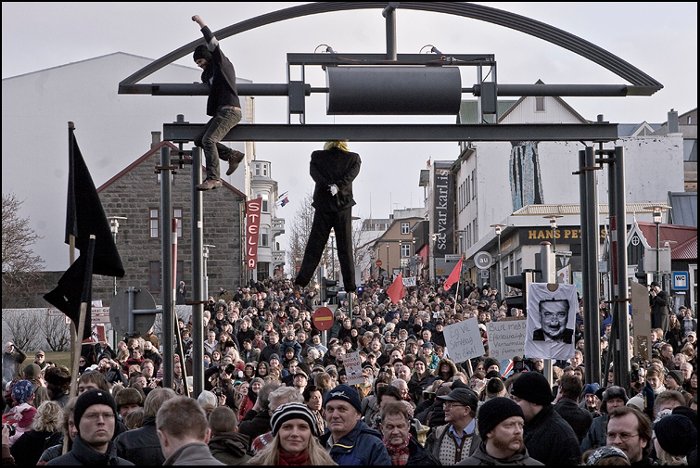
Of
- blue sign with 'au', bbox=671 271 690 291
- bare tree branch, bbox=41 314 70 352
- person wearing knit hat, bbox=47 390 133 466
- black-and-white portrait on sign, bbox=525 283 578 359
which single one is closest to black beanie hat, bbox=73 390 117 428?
person wearing knit hat, bbox=47 390 133 466

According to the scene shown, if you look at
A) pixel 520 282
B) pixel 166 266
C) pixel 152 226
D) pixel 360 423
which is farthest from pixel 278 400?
pixel 152 226

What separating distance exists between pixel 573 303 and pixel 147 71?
18.6 ft

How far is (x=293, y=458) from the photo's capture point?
21.8ft

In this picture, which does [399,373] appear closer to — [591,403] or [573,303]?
[573,303]

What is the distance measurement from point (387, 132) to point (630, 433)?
19.2 feet

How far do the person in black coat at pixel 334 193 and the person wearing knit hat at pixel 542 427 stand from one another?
471 cm

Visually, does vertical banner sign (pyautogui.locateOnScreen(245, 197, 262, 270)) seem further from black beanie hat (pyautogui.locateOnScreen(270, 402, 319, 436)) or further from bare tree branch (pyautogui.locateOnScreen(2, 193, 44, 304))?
black beanie hat (pyautogui.locateOnScreen(270, 402, 319, 436))

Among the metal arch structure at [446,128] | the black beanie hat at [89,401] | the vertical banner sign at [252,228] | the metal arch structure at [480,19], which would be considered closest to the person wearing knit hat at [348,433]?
the black beanie hat at [89,401]

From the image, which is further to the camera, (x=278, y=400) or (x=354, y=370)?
(x=354, y=370)

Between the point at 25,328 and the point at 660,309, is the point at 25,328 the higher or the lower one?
the lower one

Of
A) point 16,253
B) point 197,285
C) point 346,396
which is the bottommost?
point 346,396

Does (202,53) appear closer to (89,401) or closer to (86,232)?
(86,232)

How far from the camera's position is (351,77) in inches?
474

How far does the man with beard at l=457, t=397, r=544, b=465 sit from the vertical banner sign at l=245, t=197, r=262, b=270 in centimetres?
5934
